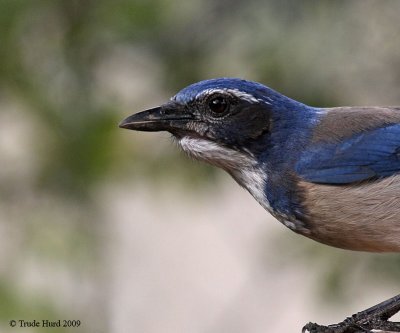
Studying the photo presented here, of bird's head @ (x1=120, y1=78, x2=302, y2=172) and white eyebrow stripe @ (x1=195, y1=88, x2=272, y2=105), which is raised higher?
white eyebrow stripe @ (x1=195, y1=88, x2=272, y2=105)

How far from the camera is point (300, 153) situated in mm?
6992

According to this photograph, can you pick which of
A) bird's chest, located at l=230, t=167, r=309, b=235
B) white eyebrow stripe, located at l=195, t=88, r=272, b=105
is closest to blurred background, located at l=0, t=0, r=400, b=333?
bird's chest, located at l=230, t=167, r=309, b=235

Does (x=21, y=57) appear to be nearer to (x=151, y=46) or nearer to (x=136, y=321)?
(x=151, y=46)

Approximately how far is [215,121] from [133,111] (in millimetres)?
2274

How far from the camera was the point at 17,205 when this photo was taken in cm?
926

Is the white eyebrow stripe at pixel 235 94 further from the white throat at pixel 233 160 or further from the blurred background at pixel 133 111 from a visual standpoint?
the blurred background at pixel 133 111

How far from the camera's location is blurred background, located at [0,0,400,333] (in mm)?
8773

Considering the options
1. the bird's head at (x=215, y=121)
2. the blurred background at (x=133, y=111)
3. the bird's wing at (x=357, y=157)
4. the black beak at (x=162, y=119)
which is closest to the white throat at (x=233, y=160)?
the bird's head at (x=215, y=121)

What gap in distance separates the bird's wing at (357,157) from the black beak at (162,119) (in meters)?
0.78

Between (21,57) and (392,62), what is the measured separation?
10.3ft

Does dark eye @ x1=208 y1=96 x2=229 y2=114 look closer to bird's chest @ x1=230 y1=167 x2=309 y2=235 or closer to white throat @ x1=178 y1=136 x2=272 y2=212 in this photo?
white throat @ x1=178 y1=136 x2=272 y2=212

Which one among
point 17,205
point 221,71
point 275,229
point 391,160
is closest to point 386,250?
point 391,160

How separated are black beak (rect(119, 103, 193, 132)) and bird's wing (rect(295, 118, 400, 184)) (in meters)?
0.78

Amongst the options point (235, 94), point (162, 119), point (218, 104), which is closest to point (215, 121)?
point (218, 104)
